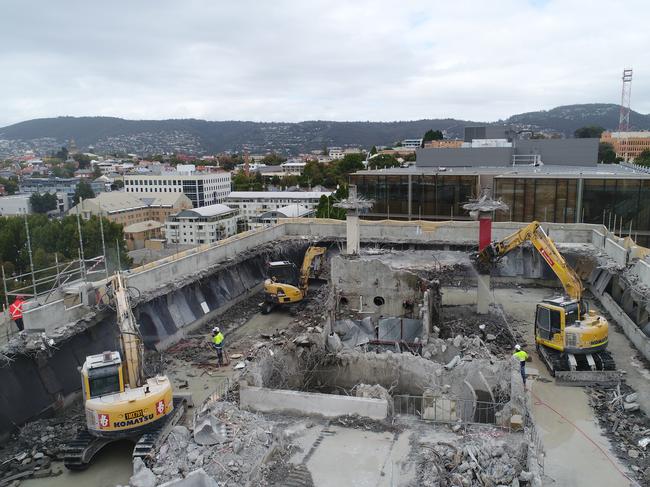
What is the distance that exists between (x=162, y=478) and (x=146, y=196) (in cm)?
7534

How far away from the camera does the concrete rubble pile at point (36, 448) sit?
10.7 meters

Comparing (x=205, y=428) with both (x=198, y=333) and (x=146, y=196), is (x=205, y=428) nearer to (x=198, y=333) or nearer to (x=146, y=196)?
(x=198, y=333)

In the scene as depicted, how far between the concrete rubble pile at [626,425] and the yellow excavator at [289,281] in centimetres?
1056

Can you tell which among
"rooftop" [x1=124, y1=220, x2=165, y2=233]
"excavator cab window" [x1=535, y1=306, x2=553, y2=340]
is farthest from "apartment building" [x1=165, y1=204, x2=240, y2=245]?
"excavator cab window" [x1=535, y1=306, x2=553, y2=340]

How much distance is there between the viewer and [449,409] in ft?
34.9

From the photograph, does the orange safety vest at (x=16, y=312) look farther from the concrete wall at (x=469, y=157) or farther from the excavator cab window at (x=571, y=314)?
the concrete wall at (x=469, y=157)

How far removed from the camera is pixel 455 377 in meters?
12.2

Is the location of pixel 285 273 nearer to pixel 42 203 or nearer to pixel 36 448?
pixel 36 448

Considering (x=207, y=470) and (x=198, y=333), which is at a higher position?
(x=207, y=470)

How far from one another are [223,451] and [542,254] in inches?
488

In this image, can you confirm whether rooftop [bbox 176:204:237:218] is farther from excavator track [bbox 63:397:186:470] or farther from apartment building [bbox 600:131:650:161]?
apartment building [bbox 600:131:650:161]

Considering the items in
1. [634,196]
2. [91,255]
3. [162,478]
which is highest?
[634,196]

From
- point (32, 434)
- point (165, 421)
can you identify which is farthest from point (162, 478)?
point (32, 434)

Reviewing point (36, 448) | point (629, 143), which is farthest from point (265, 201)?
point (629, 143)
